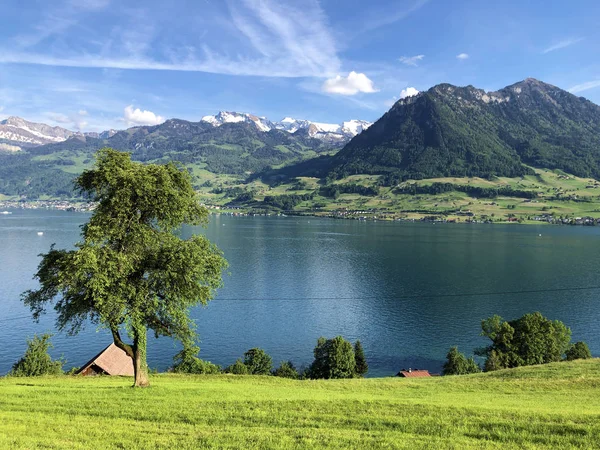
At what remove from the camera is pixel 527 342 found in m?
62.8

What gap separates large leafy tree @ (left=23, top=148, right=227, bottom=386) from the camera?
2644cm

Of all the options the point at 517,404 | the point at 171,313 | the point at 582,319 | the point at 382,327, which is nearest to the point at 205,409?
the point at 171,313

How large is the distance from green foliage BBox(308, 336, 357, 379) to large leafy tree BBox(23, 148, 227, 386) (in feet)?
114

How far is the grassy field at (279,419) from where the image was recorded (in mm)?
14852

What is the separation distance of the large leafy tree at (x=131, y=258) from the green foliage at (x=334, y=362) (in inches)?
1364

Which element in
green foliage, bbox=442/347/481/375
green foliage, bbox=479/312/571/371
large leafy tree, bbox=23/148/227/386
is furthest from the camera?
green foliage, bbox=479/312/571/371

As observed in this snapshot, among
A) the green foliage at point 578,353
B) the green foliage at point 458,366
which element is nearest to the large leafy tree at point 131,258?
the green foliage at point 458,366

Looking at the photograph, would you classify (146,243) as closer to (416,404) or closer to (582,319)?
(416,404)

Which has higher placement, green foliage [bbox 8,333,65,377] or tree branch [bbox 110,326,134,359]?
tree branch [bbox 110,326,134,359]

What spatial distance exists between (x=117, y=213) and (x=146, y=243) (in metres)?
2.69

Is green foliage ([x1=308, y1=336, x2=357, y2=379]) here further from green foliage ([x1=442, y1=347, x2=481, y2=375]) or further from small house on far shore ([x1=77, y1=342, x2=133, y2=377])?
small house on far shore ([x1=77, y1=342, x2=133, y2=377])

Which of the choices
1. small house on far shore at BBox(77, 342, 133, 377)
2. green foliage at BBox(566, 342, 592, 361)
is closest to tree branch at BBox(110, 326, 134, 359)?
small house on far shore at BBox(77, 342, 133, 377)

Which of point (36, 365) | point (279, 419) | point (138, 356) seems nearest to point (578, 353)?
point (279, 419)

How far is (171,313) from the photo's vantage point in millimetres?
28938
